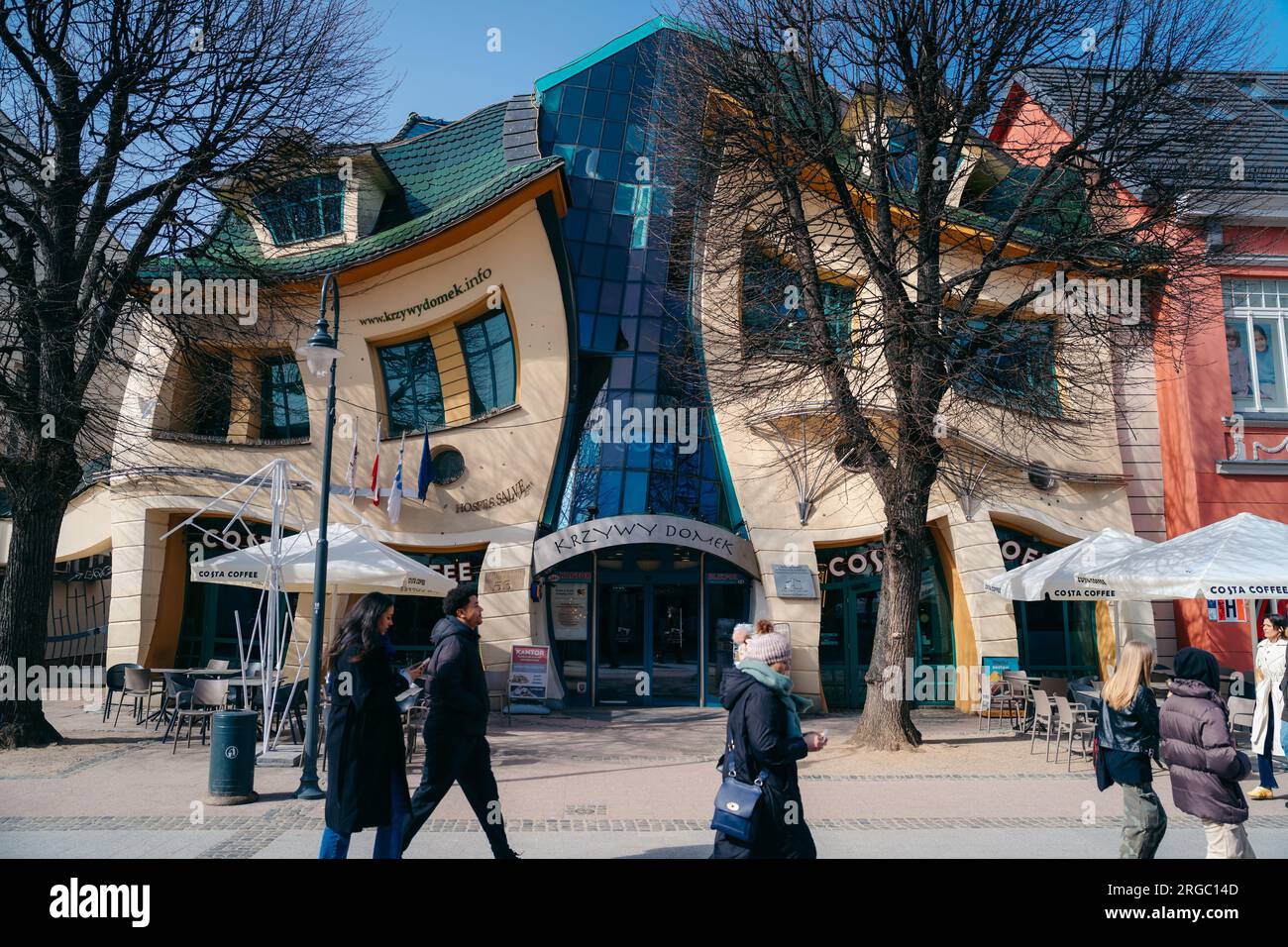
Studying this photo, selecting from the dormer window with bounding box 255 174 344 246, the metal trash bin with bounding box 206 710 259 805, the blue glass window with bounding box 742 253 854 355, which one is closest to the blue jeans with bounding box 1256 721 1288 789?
the blue glass window with bounding box 742 253 854 355

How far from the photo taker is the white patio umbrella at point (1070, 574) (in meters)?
12.3

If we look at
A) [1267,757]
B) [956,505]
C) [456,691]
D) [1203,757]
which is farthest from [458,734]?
[956,505]

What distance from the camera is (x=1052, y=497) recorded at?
1778 centimetres

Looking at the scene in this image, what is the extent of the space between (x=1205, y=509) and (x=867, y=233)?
33.8 feet

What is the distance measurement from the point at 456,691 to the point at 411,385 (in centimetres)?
1345

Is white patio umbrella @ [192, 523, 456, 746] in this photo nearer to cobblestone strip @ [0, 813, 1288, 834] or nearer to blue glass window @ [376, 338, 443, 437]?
cobblestone strip @ [0, 813, 1288, 834]

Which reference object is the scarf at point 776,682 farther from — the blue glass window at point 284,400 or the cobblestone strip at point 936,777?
the blue glass window at point 284,400

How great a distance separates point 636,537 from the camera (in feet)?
52.0

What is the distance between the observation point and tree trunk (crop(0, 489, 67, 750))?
1129 centimetres

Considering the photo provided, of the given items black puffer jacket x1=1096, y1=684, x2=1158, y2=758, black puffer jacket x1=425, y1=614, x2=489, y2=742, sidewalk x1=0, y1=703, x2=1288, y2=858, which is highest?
black puffer jacket x1=425, y1=614, x2=489, y2=742

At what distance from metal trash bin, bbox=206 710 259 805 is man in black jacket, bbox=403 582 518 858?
3.39 m

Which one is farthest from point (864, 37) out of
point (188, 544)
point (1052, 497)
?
point (188, 544)
